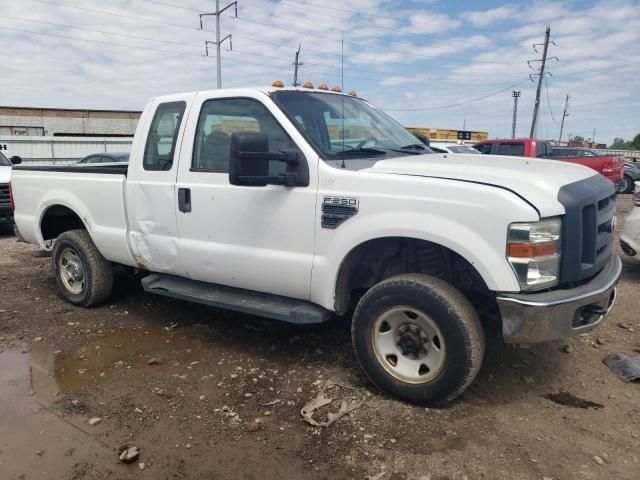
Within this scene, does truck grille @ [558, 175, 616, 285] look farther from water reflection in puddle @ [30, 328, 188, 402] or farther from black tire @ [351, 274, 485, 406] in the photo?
water reflection in puddle @ [30, 328, 188, 402]

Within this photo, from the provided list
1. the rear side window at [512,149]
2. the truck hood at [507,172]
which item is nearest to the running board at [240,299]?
the truck hood at [507,172]

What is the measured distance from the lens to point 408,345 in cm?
335

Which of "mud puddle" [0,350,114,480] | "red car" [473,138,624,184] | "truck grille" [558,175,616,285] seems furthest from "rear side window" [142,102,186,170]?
"red car" [473,138,624,184]

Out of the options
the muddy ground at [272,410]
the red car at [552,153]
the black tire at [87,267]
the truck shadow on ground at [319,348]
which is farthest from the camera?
the red car at [552,153]

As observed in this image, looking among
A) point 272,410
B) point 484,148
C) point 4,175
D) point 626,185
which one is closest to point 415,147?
point 272,410

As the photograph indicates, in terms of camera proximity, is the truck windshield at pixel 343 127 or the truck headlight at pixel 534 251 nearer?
the truck headlight at pixel 534 251

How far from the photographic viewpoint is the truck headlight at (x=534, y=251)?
9.50 ft

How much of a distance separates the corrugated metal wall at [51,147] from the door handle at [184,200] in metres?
20.7

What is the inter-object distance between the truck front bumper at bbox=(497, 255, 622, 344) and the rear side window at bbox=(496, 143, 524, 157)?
11684mm

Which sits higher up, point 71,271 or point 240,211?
point 240,211

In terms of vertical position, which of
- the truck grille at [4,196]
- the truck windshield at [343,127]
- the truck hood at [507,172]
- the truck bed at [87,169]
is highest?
the truck windshield at [343,127]

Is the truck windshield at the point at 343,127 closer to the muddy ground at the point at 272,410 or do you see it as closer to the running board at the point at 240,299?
the running board at the point at 240,299

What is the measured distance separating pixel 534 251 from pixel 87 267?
4206mm

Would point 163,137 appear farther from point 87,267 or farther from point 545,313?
point 545,313
